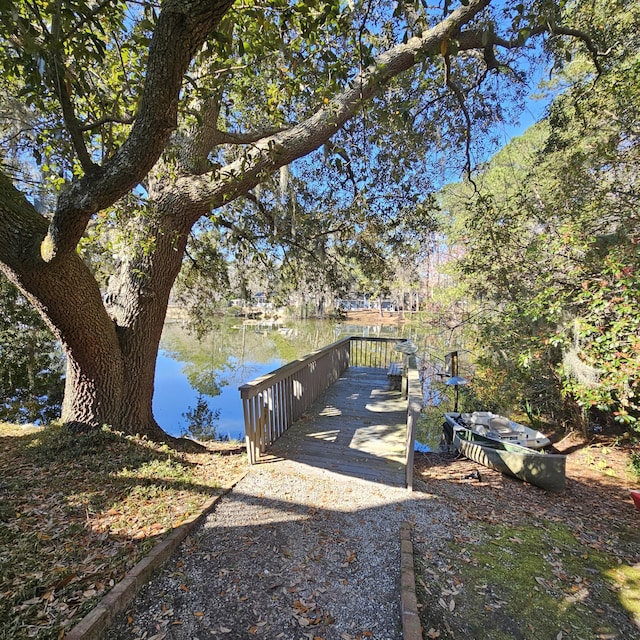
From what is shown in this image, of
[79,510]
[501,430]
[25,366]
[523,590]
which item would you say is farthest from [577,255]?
[25,366]

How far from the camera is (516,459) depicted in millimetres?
4656

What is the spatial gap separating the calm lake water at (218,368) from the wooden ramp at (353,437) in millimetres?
3523

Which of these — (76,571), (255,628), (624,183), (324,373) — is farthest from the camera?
(324,373)

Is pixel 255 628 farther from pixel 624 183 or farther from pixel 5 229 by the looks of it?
pixel 624 183

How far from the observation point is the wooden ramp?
3.94m

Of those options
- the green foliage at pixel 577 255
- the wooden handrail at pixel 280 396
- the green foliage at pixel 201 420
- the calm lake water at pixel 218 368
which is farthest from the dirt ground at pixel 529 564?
the calm lake water at pixel 218 368

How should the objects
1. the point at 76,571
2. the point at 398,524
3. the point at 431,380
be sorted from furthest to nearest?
the point at 431,380 < the point at 398,524 < the point at 76,571

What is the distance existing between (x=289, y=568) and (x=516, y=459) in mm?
3809

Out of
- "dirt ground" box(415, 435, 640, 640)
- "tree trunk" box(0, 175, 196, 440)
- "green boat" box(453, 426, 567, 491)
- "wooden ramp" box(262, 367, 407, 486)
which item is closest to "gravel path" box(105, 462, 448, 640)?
"dirt ground" box(415, 435, 640, 640)

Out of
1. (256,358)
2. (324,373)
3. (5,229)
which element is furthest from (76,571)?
(256,358)

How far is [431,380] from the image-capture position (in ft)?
40.7

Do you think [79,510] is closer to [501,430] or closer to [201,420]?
[501,430]

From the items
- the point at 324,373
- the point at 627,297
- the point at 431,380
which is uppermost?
the point at 627,297

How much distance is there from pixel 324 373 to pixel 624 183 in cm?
600
